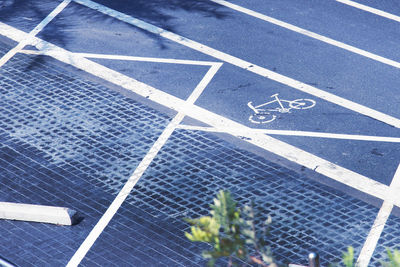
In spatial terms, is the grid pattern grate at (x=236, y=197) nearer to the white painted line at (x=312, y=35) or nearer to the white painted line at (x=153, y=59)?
the white painted line at (x=153, y=59)

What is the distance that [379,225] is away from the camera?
817 centimetres

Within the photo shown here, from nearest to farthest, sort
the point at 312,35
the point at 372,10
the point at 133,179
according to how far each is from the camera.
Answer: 1. the point at 133,179
2. the point at 312,35
3. the point at 372,10

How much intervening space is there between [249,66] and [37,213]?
5.04m

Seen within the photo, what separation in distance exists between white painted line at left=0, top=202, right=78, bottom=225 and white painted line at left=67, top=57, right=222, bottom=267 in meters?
0.37

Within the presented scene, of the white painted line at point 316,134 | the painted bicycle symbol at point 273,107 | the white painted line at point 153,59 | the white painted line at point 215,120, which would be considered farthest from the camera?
the white painted line at point 153,59

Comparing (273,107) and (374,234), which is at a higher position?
(273,107)

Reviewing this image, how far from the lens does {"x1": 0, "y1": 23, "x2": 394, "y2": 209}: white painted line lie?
29.6 ft

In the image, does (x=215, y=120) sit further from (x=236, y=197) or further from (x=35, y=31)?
(x=35, y=31)

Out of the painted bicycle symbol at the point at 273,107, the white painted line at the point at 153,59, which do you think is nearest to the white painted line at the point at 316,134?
the painted bicycle symbol at the point at 273,107

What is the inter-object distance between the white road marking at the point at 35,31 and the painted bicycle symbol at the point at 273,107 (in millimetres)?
4702

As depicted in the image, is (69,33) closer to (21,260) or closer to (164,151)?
(164,151)

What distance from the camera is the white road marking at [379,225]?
25.1ft

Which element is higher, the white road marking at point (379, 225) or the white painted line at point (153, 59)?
the white painted line at point (153, 59)

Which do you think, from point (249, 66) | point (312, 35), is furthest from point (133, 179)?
point (312, 35)
